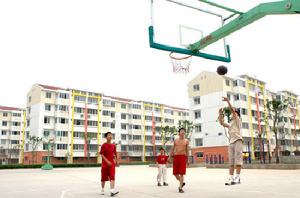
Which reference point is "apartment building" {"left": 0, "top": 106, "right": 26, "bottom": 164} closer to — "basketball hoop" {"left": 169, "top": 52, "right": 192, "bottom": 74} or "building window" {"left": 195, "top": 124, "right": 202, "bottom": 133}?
"building window" {"left": 195, "top": 124, "right": 202, "bottom": 133}

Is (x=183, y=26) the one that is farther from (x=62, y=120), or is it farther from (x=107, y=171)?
(x=62, y=120)

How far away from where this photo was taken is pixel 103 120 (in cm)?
6700

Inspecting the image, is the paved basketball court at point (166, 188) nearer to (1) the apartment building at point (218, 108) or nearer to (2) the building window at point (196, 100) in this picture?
(1) the apartment building at point (218, 108)

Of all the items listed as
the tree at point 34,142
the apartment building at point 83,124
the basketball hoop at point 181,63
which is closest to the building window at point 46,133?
the apartment building at point 83,124

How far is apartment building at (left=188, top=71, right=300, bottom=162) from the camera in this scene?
2019 inches

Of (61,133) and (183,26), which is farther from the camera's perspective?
(61,133)

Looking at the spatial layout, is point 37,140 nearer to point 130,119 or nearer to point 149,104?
point 130,119

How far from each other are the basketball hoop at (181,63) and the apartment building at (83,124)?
1941 inches

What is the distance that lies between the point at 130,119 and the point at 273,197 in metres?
66.8

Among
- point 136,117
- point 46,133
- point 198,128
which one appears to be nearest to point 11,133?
point 46,133

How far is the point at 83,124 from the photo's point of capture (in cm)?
6347

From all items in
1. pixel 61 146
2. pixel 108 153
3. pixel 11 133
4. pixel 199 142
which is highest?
pixel 11 133

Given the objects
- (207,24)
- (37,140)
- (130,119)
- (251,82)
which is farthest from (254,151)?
(207,24)

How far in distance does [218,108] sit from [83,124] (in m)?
27.7
